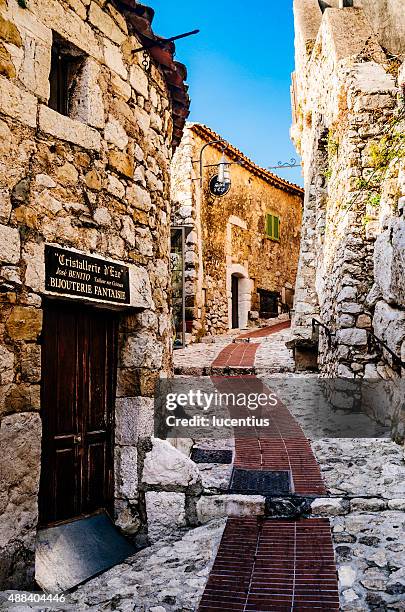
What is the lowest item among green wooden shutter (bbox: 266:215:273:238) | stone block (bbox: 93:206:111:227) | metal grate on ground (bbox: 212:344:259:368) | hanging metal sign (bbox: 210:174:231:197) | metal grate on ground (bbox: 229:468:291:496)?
metal grate on ground (bbox: 229:468:291:496)

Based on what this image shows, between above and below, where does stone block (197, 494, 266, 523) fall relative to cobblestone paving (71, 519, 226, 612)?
above

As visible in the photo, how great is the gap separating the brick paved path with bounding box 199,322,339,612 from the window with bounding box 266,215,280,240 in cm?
1270

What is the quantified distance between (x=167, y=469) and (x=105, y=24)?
3.42 metres

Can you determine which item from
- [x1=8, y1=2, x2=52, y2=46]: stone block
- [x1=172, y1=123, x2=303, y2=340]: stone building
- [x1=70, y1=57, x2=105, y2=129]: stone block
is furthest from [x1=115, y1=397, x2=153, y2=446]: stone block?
[x1=172, y1=123, x2=303, y2=340]: stone building

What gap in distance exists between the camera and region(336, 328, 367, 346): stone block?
6.12 meters

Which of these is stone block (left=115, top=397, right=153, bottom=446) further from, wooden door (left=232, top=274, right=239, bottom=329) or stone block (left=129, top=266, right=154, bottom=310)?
wooden door (left=232, top=274, right=239, bottom=329)

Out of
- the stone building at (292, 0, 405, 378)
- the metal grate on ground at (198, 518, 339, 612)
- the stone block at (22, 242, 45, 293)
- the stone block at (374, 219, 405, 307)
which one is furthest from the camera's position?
the stone building at (292, 0, 405, 378)

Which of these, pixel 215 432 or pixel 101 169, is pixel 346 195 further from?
pixel 101 169

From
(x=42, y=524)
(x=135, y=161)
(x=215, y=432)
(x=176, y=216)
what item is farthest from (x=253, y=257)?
(x=42, y=524)

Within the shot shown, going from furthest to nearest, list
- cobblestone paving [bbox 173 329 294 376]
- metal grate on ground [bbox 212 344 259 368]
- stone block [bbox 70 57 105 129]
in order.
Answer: metal grate on ground [bbox 212 344 259 368] < cobblestone paving [bbox 173 329 294 376] < stone block [bbox 70 57 105 129]

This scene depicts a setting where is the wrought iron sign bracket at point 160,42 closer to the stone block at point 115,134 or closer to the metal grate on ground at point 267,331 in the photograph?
the stone block at point 115,134

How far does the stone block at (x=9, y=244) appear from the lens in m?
2.93

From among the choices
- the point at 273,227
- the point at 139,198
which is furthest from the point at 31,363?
the point at 273,227

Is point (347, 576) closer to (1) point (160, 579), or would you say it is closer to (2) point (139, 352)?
(1) point (160, 579)
